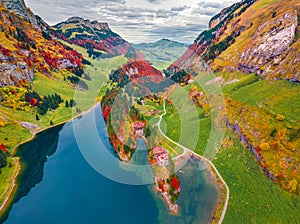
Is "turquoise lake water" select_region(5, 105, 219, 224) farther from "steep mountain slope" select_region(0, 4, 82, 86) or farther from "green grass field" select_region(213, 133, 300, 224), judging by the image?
"steep mountain slope" select_region(0, 4, 82, 86)

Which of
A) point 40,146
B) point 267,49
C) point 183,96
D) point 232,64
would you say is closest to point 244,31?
point 232,64

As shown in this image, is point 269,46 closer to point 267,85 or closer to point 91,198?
point 267,85

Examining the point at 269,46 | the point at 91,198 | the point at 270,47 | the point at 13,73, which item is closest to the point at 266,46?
the point at 269,46

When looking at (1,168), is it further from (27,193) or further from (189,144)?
(189,144)

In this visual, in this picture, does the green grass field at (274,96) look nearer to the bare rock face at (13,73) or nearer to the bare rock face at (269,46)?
the bare rock face at (269,46)

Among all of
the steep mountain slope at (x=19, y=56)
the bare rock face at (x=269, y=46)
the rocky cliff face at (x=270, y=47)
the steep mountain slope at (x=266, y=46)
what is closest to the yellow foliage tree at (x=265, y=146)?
the steep mountain slope at (x=266, y=46)
